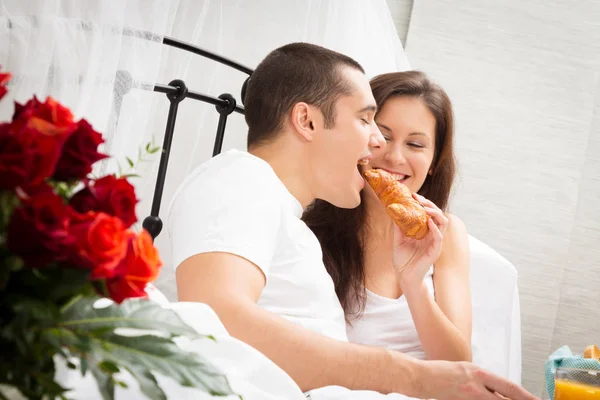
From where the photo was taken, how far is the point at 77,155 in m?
0.66

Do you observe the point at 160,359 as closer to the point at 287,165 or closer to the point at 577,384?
the point at 577,384

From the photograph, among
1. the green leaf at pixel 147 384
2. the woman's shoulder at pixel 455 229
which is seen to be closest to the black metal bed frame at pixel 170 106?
the woman's shoulder at pixel 455 229

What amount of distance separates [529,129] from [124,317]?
2967 mm

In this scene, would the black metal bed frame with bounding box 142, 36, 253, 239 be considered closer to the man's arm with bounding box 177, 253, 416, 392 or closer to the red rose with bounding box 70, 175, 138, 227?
the man's arm with bounding box 177, 253, 416, 392

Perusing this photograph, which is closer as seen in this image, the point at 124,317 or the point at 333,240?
the point at 124,317

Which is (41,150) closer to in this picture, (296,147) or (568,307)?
(296,147)

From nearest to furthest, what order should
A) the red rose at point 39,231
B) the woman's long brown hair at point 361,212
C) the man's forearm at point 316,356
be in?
the red rose at point 39,231, the man's forearm at point 316,356, the woman's long brown hair at point 361,212

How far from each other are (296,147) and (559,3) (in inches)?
81.3

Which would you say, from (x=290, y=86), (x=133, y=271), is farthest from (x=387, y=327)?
(x=133, y=271)

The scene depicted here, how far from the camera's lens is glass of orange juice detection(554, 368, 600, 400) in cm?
138

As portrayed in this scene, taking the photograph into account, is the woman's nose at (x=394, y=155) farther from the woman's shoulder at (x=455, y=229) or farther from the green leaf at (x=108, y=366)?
the green leaf at (x=108, y=366)

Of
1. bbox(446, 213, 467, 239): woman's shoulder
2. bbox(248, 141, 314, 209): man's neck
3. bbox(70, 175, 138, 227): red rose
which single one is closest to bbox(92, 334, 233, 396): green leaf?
bbox(70, 175, 138, 227): red rose

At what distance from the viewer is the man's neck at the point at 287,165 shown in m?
1.78

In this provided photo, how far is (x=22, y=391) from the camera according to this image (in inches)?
24.3
